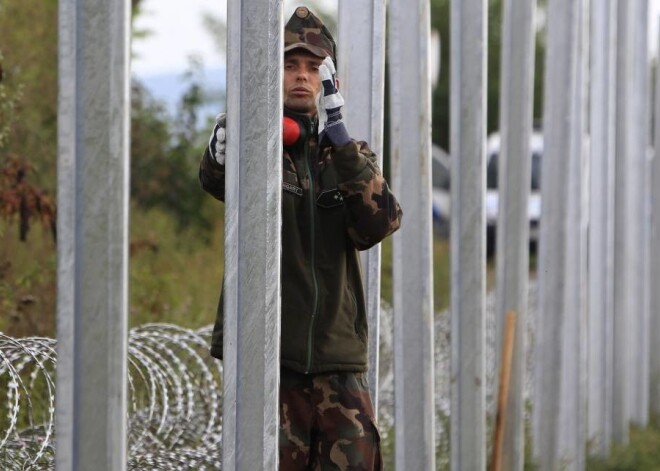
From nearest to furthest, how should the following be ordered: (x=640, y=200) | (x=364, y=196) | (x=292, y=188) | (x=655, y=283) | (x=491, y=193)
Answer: (x=364, y=196), (x=292, y=188), (x=640, y=200), (x=655, y=283), (x=491, y=193)

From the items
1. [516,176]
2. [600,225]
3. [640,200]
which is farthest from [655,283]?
[516,176]

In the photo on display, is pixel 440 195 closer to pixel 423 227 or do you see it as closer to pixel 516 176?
pixel 516 176

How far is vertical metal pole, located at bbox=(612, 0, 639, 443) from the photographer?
11.6 m

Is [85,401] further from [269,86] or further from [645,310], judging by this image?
[645,310]

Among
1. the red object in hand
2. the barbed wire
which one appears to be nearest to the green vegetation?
the barbed wire

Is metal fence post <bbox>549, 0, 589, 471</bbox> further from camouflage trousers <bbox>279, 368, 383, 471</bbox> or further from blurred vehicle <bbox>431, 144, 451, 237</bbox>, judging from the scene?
blurred vehicle <bbox>431, 144, 451, 237</bbox>

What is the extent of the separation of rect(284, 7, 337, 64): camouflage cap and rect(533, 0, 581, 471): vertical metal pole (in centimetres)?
408

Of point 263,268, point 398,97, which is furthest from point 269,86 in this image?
point 398,97

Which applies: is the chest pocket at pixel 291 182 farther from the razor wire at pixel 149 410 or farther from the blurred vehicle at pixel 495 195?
the blurred vehicle at pixel 495 195

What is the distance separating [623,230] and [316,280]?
6908mm

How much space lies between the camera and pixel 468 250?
7.38m

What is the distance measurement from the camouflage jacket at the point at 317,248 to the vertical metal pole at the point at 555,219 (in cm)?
421

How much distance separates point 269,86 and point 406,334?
90.6 inches

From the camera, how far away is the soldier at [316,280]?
5086 mm
